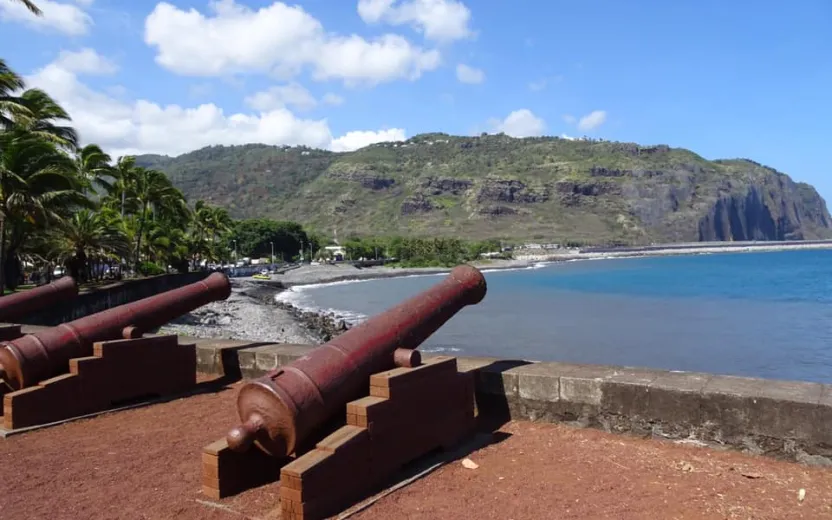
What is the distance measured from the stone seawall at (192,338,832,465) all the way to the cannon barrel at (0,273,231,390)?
3088mm

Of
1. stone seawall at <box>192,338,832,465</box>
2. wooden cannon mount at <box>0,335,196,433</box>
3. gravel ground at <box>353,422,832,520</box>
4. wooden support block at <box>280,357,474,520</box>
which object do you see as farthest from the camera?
wooden cannon mount at <box>0,335,196,433</box>

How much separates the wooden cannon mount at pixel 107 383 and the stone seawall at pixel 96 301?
34.1ft

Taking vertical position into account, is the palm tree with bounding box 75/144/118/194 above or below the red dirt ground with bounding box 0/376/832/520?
above

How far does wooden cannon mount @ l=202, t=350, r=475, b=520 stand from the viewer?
3.93 metres

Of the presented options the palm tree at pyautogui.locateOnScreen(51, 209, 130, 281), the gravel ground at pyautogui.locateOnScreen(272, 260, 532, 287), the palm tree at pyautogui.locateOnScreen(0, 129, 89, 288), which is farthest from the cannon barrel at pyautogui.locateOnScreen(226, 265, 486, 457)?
the gravel ground at pyautogui.locateOnScreen(272, 260, 532, 287)

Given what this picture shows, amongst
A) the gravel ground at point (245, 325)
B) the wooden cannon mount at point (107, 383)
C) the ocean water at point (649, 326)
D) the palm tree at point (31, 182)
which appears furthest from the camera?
the gravel ground at point (245, 325)

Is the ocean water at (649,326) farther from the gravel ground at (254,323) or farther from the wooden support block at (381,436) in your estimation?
the wooden support block at (381,436)

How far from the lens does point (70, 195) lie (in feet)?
65.9

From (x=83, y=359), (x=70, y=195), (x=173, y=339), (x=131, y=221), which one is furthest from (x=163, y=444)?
(x=131, y=221)

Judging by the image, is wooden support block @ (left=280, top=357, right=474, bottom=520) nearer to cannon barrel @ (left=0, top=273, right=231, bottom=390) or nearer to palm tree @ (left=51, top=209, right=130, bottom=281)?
cannon barrel @ (left=0, top=273, right=231, bottom=390)

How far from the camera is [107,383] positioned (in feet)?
22.3

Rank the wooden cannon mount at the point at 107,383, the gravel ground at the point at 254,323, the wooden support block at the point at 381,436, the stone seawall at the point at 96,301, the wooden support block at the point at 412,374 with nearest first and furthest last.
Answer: the wooden support block at the point at 381,436 → the wooden support block at the point at 412,374 → the wooden cannon mount at the point at 107,383 → the stone seawall at the point at 96,301 → the gravel ground at the point at 254,323

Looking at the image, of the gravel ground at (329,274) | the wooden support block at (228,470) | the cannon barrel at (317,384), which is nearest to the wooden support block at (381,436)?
the cannon barrel at (317,384)

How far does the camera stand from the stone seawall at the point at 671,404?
15.3 ft
